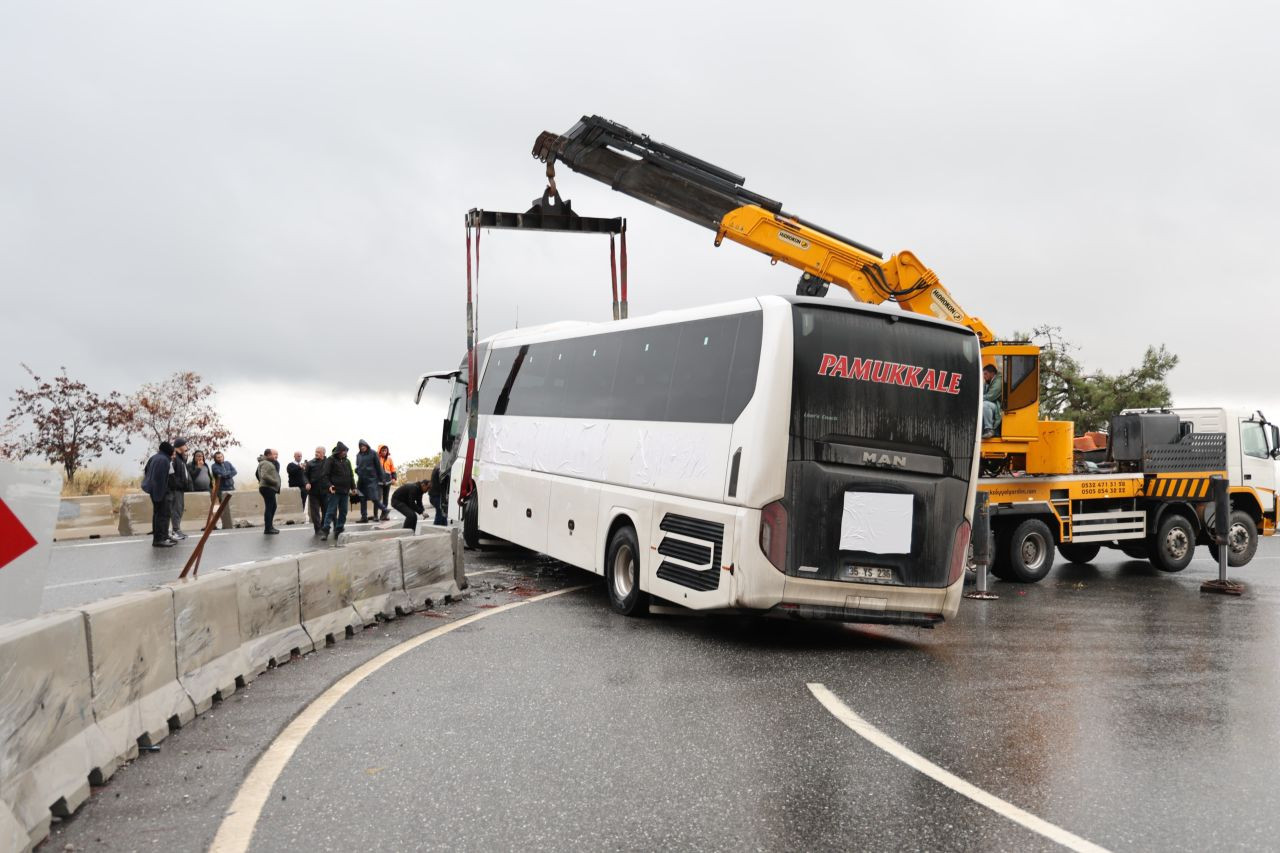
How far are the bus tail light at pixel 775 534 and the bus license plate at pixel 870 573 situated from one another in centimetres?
69

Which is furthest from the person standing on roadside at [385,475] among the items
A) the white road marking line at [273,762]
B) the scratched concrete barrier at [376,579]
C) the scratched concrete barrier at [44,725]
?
the scratched concrete barrier at [44,725]

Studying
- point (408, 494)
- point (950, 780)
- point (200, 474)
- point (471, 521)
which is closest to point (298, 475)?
point (200, 474)

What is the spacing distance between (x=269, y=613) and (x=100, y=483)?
26315 mm

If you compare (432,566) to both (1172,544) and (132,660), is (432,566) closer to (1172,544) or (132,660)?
(132,660)

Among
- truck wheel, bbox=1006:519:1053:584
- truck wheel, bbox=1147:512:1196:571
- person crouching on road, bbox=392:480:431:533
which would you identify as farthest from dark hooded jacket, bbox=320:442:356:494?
truck wheel, bbox=1147:512:1196:571

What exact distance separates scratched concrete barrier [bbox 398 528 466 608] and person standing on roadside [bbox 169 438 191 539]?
832 centimetres

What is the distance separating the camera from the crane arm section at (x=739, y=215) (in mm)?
15641

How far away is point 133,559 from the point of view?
16.3m

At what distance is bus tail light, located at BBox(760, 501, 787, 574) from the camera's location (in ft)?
29.3

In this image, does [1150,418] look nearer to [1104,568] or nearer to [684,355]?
[1104,568]

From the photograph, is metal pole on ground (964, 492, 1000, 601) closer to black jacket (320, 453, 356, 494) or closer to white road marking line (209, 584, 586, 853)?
white road marking line (209, 584, 586, 853)

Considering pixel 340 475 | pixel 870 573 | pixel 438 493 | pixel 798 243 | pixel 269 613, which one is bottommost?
pixel 269 613

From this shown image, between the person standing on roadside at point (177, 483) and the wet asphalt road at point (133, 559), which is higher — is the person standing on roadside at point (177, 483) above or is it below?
above

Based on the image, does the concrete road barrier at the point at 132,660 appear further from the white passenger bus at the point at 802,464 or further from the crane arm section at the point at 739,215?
the crane arm section at the point at 739,215
